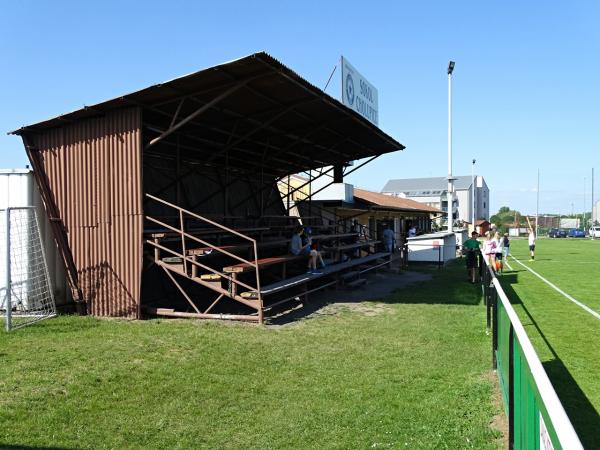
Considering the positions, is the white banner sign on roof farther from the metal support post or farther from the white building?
the white building

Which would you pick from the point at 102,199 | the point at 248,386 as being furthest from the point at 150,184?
the point at 248,386

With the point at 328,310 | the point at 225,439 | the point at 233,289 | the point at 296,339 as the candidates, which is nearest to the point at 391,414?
the point at 225,439

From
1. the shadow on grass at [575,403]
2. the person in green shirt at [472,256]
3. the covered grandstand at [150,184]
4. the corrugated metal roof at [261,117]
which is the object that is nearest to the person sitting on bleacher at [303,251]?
the covered grandstand at [150,184]

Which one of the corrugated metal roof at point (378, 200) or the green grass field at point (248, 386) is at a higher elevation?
the corrugated metal roof at point (378, 200)

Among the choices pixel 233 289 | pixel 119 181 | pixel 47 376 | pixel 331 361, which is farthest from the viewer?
pixel 119 181

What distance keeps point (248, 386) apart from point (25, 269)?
7.18 m

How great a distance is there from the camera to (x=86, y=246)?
35.8ft

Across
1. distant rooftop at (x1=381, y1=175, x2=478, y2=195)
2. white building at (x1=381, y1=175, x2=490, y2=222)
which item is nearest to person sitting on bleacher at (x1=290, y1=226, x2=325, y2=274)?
white building at (x1=381, y1=175, x2=490, y2=222)

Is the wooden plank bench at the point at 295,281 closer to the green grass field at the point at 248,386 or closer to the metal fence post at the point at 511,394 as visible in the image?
the green grass field at the point at 248,386

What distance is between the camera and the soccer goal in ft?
34.7

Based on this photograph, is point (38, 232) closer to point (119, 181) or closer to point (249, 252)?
point (119, 181)

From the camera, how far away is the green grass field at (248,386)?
4613mm

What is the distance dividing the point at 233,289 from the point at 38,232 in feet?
15.1

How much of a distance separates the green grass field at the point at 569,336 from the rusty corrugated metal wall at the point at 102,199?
7.94 m
